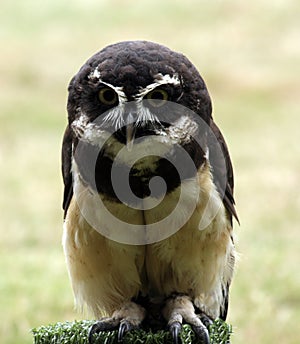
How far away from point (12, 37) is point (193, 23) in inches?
219

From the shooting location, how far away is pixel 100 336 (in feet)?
12.7

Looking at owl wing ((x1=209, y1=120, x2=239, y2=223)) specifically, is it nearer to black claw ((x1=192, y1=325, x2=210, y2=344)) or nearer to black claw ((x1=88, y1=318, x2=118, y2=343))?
black claw ((x1=192, y1=325, x2=210, y2=344))

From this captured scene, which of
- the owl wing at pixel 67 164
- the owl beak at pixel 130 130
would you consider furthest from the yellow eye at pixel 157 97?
the owl wing at pixel 67 164

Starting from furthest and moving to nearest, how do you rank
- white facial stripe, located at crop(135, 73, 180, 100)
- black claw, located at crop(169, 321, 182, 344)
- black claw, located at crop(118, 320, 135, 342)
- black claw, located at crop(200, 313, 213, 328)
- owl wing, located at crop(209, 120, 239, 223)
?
owl wing, located at crop(209, 120, 239, 223) < black claw, located at crop(200, 313, 213, 328) < black claw, located at crop(118, 320, 135, 342) < black claw, located at crop(169, 321, 182, 344) < white facial stripe, located at crop(135, 73, 180, 100)

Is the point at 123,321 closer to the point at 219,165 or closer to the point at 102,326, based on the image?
the point at 102,326

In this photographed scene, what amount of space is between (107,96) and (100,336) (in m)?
1.05

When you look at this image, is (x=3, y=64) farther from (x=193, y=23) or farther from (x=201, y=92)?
(x=201, y=92)

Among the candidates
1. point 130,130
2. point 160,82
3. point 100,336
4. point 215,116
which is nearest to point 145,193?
point 130,130

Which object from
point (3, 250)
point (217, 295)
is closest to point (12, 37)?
point (3, 250)

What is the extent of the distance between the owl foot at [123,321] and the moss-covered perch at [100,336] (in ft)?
0.10

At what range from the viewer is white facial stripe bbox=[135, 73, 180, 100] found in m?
3.64

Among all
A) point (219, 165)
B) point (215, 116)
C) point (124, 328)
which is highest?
point (219, 165)

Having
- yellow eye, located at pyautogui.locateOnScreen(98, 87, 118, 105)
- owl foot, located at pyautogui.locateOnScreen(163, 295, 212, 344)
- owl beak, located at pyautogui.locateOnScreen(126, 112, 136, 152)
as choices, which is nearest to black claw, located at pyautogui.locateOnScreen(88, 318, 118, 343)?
owl foot, located at pyautogui.locateOnScreen(163, 295, 212, 344)

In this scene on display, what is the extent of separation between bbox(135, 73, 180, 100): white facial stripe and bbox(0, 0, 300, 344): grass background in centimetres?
139
